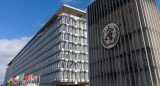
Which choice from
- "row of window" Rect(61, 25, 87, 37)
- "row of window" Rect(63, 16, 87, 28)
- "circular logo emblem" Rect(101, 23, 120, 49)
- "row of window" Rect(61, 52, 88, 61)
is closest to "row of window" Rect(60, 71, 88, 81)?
"row of window" Rect(61, 52, 88, 61)

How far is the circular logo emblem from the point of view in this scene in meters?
24.7

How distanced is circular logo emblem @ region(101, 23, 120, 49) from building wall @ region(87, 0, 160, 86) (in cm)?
70

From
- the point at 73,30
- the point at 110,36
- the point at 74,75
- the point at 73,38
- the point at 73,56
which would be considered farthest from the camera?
the point at 73,30

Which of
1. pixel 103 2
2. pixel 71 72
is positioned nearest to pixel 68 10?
pixel 71 72

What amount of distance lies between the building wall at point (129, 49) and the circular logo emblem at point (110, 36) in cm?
70

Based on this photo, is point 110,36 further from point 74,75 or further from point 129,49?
point 74,75

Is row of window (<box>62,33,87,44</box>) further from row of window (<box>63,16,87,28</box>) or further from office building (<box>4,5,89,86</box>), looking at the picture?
row of window (<box>63,16,87,28</box>)

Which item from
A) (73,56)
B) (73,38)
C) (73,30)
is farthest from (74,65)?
(73,30)

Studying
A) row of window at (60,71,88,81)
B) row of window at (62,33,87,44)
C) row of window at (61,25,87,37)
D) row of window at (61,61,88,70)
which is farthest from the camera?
row of window at (61,25,87,37)

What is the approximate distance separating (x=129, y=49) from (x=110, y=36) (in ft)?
15.5

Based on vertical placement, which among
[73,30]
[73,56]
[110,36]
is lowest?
[110,36]

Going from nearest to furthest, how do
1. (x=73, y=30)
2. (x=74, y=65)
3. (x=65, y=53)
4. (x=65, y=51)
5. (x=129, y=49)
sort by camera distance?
(x=129, y=49)
(x=65, y=53)
(x=65, y=51)
(x=74, y=65)
(x=73, y=30)

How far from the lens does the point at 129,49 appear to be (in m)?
22.2

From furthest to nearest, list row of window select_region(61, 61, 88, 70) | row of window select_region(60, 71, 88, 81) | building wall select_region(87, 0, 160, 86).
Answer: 1. row of window select_region(61, 61, 88, 70)
2. row of window select_region(60, 71, 88, 81)
3. building wall select_region(87, 0, 160, 86)
